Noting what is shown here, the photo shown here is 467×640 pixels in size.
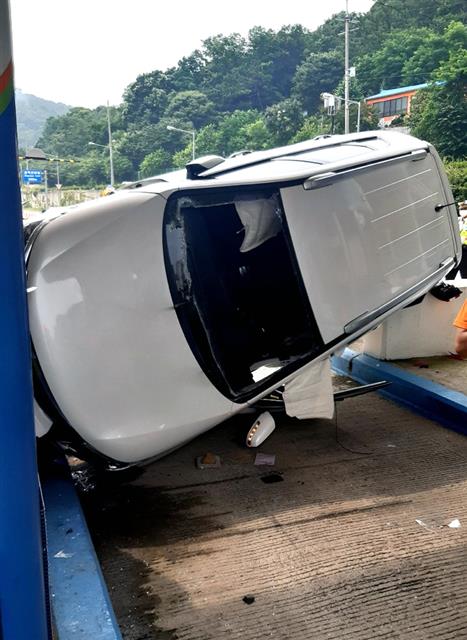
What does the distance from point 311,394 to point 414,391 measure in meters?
1.42

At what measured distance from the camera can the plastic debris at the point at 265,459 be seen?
160 inches

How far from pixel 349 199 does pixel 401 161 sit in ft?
3.16

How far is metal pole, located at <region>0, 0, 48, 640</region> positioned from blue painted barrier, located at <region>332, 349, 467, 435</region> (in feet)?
12.1

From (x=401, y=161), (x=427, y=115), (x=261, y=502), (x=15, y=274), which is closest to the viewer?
(x=15, y=274)

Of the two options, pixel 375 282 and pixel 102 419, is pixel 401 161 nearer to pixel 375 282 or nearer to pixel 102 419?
pixel 375 282

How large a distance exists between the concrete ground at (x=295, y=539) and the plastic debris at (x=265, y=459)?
52mm

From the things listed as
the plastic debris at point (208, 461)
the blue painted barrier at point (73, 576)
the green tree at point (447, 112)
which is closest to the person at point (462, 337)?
the plastic debris at point (208, 461)

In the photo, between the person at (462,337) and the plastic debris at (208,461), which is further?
the plastic debris at (208,461)

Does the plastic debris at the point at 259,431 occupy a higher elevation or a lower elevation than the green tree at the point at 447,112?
lower

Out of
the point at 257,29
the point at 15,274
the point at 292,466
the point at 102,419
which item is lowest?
the point at 292,466

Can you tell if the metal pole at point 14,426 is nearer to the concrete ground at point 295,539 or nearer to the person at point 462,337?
the concrete ground at point 295,539

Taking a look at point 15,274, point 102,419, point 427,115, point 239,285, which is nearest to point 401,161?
point 239,285

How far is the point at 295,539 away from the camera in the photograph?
3170 millimetres

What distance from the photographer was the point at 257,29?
64.8 metres
